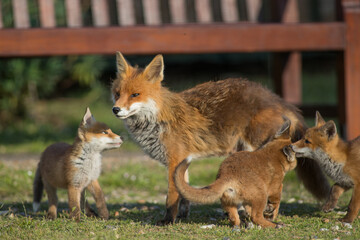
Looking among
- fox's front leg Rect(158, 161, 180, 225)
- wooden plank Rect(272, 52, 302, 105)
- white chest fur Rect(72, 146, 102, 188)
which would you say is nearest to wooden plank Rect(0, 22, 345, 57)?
wooden plank Rect(272, 52, 302, 105)

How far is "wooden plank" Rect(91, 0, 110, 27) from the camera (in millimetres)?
8664

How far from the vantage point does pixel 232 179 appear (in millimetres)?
5234

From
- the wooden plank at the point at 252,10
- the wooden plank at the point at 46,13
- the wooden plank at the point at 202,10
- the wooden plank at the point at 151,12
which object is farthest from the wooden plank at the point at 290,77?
the wooden plank at the point at 46,13

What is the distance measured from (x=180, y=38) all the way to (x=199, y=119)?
2370 millimetres

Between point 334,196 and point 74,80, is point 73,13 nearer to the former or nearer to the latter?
point 334,196

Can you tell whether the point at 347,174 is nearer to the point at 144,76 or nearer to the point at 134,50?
the point at 144,76

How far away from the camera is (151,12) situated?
8.73m

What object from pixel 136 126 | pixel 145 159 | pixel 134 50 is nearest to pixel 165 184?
pixel 145 159

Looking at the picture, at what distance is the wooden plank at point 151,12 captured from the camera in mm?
8688

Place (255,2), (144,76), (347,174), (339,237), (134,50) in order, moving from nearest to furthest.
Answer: (339,237)
(347,174)
(144,76)
(134,50)
(255,2)

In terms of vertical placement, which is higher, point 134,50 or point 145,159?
point 134,50

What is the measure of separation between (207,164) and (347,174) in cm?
400

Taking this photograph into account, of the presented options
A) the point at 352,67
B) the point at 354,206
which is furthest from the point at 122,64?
the point at 352,67

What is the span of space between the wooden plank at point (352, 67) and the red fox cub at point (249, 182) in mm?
3072
